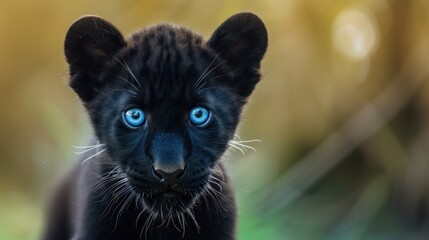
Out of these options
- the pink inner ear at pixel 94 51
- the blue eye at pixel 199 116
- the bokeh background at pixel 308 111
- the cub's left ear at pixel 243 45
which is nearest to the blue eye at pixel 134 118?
the blue eye at pixel 199 116

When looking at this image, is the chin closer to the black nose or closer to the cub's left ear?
the black nose

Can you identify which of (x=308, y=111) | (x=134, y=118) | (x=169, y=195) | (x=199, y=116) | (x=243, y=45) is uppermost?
(x=243, y=45)

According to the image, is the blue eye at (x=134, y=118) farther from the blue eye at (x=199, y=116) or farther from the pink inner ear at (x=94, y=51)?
the pink inner ear at (x=94, y=51)

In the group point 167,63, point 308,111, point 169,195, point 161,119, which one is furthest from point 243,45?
point 308,111

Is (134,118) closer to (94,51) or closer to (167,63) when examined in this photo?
(167,63)

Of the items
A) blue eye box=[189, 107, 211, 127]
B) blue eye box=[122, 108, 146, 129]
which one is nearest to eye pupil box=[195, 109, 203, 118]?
blue eye box=[189, 107, 211, 127]

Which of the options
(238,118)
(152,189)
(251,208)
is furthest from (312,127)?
(152,189)

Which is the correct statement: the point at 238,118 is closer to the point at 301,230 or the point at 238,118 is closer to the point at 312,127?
the point at 301,230
